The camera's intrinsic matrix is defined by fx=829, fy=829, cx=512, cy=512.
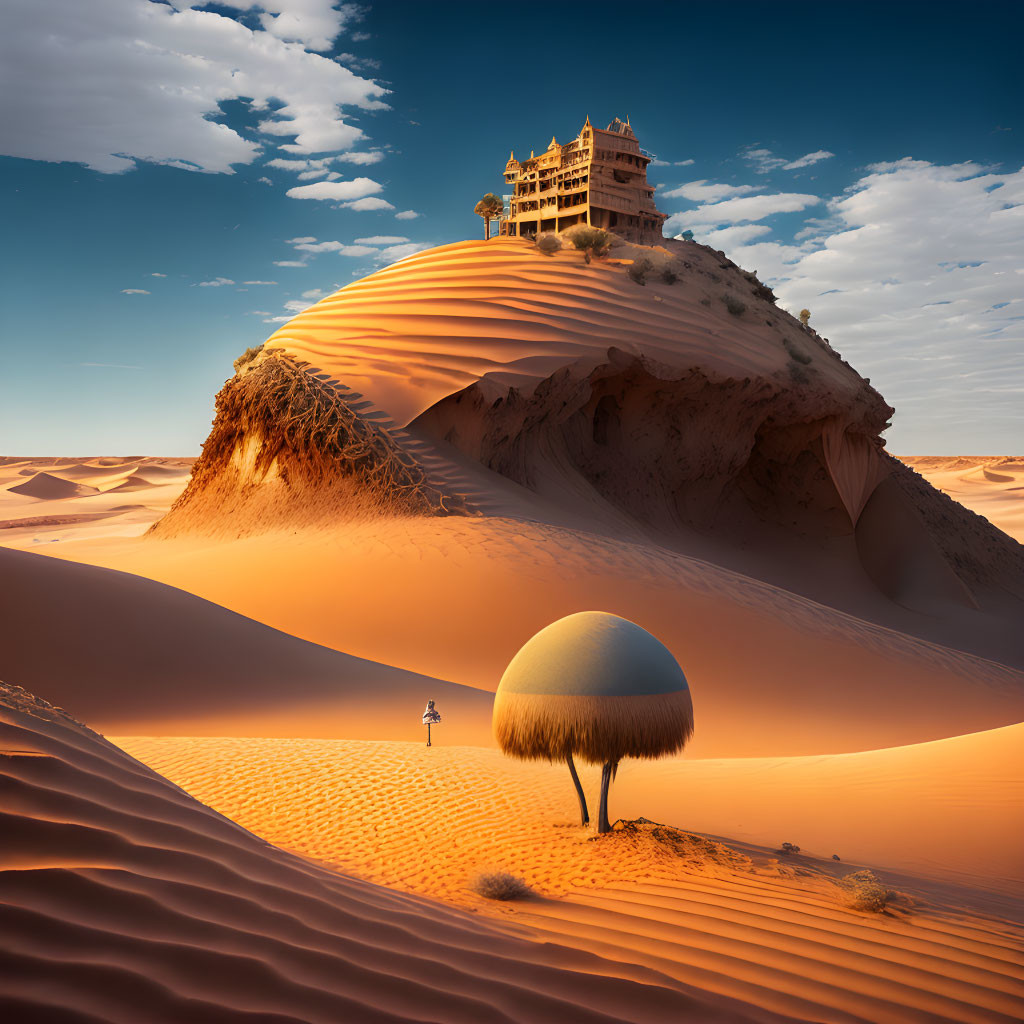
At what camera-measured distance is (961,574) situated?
25031 mm

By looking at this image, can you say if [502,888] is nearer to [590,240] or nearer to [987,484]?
[590,240]

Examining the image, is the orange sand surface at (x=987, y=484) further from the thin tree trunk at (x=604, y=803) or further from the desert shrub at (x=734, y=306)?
the thin tree trunk at (x=604, y=803)

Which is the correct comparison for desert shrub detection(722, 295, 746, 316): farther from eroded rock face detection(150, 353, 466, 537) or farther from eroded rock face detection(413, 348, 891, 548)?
eroded rock face detection(150, 353, 466, 537)

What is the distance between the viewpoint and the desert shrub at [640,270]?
23.0 m

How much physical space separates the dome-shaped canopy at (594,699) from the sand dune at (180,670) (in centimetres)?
439

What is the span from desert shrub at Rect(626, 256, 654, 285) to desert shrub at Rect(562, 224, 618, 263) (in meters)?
0.95

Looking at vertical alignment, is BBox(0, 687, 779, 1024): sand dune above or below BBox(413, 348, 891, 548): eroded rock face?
below

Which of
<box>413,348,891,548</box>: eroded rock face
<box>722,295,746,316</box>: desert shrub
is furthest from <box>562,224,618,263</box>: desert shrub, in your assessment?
<box>413,348,891,548</box>: eroded rock face

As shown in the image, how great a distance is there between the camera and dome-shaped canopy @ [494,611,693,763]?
549cm

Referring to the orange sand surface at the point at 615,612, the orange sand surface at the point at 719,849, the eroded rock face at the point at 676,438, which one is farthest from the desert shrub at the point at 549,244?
the orange sand surface at the point at 719,849

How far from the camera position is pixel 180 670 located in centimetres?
1156

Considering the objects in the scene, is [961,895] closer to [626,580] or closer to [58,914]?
[58,914]

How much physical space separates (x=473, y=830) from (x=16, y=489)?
67300 mm

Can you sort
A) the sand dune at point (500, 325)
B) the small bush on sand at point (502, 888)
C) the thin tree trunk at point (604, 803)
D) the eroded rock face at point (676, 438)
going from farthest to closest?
1. the eroded rock face at point (676, 438)
2. the sand dune at point (500, 325)
3. the thin tree trunk at point (604, 803)
4. the small bush on sand at point (502, 888)
